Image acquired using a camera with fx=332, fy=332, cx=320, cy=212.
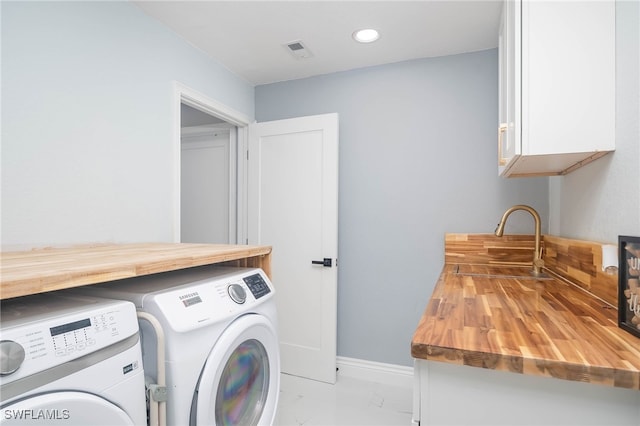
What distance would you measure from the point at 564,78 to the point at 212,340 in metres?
1.49

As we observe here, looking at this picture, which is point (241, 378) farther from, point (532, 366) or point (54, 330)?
point (532, 366)

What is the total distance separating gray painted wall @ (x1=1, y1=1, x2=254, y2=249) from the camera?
1303mm

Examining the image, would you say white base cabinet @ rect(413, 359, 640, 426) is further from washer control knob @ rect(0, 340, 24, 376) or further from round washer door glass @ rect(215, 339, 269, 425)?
washer control knob @ rect(0, 340, 24, 376)

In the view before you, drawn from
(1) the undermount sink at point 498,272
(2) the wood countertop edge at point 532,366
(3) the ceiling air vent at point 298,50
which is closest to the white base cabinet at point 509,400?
(2) the wood countertop edge at point 532,366

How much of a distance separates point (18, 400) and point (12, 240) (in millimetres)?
924

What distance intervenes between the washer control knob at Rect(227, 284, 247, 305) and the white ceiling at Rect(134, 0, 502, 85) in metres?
1.49

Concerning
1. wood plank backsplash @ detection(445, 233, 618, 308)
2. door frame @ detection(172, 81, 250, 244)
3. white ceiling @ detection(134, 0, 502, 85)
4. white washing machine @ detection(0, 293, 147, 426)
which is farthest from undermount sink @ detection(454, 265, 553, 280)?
door frame @ detection(172, 81, 250, 244)

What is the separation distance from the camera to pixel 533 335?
77cm

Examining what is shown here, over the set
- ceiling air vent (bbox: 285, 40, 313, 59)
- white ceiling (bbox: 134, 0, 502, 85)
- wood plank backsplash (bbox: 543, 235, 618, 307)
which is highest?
white ceiling (bbox: 134, 0, 502, 85)

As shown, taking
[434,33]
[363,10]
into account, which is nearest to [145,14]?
[363,10]

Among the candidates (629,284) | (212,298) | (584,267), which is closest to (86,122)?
(212,298)

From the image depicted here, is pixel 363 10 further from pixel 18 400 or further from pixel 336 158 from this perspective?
pixel 18 400

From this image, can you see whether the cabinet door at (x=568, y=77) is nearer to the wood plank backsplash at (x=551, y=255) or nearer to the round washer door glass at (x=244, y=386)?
the wood plank backsplash at (x=551, y=255)

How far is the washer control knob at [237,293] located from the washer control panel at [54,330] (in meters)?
0.38
